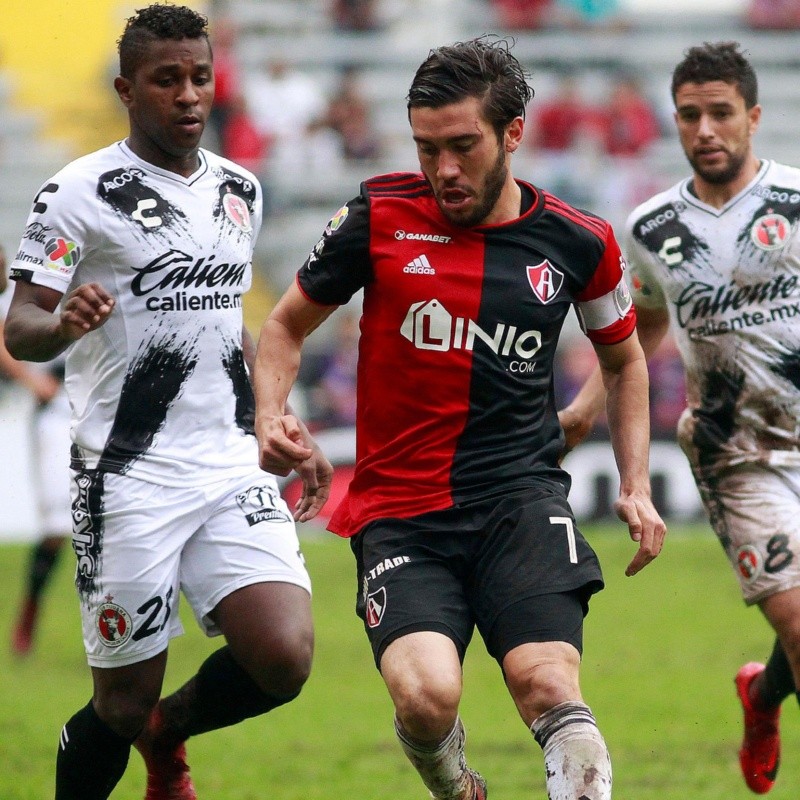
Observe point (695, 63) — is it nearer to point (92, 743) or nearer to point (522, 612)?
point (522, 612)

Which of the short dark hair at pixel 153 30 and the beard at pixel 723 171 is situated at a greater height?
the short dark hair at pixel 153 30

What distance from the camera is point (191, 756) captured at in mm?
7375

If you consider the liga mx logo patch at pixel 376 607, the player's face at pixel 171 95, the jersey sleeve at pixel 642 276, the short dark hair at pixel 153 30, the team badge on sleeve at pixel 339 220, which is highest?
the short dark hair at pixel 153 30

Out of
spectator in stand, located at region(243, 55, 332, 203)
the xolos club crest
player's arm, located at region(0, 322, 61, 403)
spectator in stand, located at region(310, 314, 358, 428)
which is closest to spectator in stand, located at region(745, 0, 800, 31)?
spectator in stand, located at region(243, 55, 332, 203)

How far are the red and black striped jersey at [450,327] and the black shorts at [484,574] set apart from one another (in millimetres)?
75

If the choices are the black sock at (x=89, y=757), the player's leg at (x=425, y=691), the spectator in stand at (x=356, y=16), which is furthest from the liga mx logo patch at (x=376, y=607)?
the spectator in stand at (x=356, y=16)

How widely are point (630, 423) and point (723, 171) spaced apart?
1.51m

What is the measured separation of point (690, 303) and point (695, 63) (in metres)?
0.95

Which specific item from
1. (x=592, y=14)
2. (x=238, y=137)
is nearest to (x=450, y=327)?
(x=238, y=137)

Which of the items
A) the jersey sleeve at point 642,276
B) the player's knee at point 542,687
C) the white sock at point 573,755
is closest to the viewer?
the white sock at point 573,755

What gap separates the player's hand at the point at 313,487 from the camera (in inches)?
191

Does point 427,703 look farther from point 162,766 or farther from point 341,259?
point 162,766

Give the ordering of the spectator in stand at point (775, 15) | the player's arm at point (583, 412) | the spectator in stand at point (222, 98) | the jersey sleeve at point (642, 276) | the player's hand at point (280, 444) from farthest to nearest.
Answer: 1. the spectator in stand at point (775, 15)
2. the spectator in stand at point (222, 98)
3. the jersey sleeve at point (642, 276)
4. the player's arm at point (583, 412)
5. the player's hand at point (280, 444)

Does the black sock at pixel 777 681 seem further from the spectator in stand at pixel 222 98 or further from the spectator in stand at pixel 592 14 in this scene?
the spectator in stand at pixel 592 14
